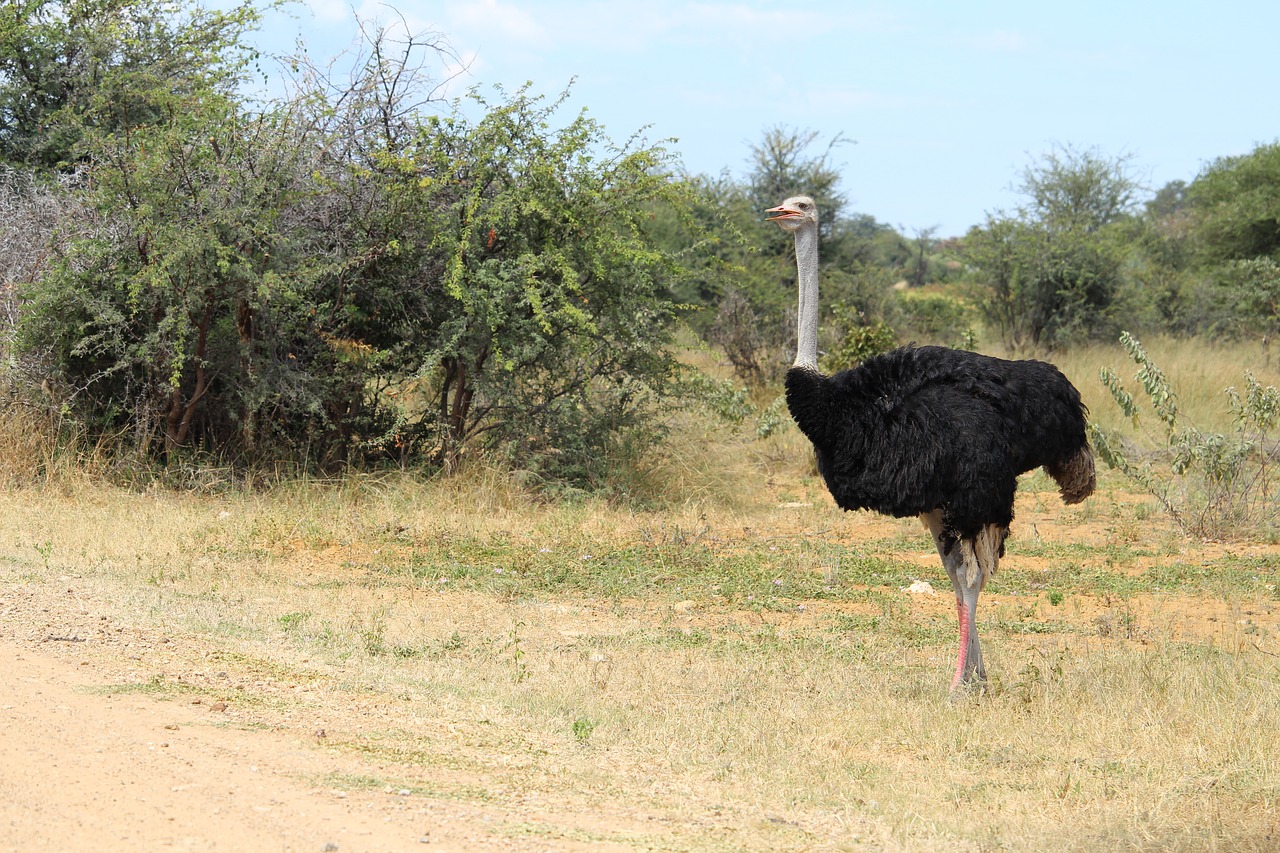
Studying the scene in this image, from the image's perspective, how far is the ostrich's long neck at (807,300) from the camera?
6109mm

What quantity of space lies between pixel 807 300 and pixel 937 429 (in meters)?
0.99

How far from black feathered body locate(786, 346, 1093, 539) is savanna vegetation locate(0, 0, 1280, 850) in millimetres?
801

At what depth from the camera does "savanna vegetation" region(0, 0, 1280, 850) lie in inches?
180

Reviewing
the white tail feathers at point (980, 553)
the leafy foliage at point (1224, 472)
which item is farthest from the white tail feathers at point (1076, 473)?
the leafy foliage at point (1224, 472)

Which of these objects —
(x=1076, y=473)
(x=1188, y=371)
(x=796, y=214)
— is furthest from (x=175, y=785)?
(x=1188, y=371)

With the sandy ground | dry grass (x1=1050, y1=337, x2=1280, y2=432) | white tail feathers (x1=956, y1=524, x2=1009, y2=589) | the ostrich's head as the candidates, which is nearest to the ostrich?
white tail feathers (x1=956, y1=524, x2=1009, y2=589)

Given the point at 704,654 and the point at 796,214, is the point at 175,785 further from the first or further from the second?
A: the point at 796,214

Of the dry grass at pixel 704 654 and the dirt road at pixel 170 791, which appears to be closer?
the dirt road at pixel 170 791

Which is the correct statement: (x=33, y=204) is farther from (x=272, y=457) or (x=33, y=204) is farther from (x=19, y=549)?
(x=19, y=549)

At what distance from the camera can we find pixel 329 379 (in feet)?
32.6

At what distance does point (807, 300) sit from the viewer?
6.27 m

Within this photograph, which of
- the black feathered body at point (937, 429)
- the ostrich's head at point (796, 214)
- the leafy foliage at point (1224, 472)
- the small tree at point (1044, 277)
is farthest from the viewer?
the small tree at point (1044, 277)

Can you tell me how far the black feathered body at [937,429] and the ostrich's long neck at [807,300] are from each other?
0.42 ft

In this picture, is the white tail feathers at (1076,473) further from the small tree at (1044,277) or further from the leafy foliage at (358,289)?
the small tree at (1044,277)
